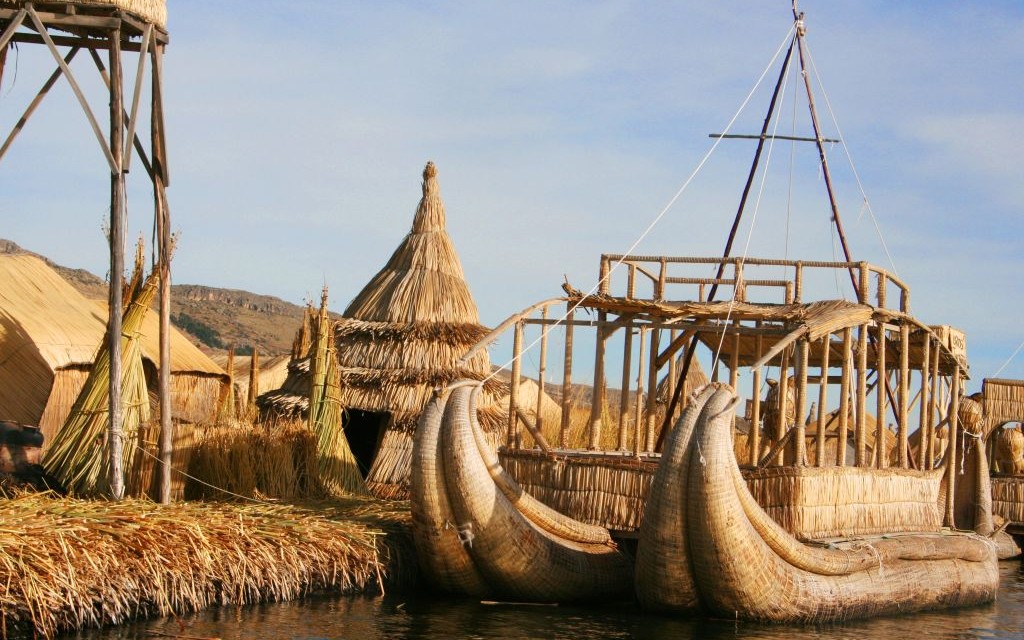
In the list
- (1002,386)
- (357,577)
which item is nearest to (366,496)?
(357,577)

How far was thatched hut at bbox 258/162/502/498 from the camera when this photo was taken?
18719mm

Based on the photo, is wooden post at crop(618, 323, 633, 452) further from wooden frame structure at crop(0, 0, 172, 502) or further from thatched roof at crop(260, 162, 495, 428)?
wooden frame structure at crop(0, 0, 172, 502)

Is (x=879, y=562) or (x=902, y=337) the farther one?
(x=902, y=337)

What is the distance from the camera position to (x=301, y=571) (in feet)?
41.2

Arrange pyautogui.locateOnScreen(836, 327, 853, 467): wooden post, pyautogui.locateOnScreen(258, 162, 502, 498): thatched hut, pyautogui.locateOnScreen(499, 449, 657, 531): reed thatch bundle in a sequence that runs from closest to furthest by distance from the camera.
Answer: pyautogui.locateOnScreen(499, 449, 657, 531): reed thatch bundle, pyautogui.locateOnScreen(836, 327, 853, 467): wooden post, pyautogui.locateOnScreen(258, 162, 502, 498): thatched hut

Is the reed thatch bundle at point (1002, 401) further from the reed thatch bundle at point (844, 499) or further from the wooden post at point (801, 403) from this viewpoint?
the wooden post at point (801, 403)

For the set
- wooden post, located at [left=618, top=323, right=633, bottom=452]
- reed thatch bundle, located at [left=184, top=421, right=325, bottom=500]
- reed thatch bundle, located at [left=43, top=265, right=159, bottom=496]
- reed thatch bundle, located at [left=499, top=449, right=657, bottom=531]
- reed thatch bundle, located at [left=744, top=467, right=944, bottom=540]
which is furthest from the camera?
wooden post, located at [left=618, top=323, right=633, bottom=452]

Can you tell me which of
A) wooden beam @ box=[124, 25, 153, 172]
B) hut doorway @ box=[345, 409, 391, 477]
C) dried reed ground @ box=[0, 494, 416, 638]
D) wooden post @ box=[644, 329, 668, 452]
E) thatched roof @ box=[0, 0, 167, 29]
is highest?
thatched roof @ box=[0, 0, 167, 29]

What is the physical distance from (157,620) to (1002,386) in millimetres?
16792

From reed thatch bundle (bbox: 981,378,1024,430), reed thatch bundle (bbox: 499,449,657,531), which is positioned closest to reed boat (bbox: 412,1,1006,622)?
reed thatch bundle (bbox: 499,449,657,531)

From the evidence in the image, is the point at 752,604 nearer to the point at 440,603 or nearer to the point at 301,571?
the point at 440,603

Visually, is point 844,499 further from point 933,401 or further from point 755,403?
point 933,401

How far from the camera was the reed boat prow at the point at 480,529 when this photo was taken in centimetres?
1238

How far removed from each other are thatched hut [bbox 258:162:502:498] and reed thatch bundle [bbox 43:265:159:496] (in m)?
4.29
